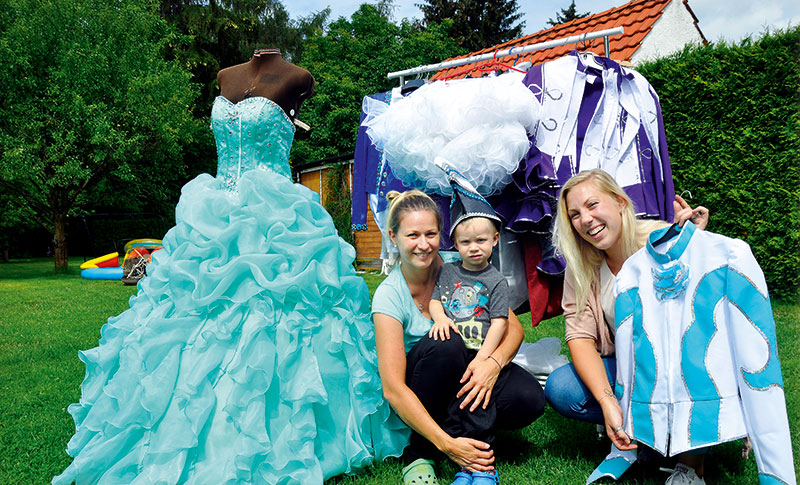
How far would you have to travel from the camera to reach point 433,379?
2176 mm

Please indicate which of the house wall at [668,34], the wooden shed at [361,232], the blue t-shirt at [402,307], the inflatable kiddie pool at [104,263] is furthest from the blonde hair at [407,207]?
the inflatable kiddie pool at [104,263]

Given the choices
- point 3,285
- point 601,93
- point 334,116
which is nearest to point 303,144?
point 334,116

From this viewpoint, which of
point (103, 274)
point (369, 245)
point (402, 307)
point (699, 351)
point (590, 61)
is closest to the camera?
point (699, 351)

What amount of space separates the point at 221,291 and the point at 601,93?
2091mm

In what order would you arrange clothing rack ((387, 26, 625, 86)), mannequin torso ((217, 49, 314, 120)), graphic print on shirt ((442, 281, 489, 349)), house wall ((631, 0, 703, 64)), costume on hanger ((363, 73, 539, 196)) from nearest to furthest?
graphic print on shirt ((442, 281, 489, 349)) → costume on hanger ((363, 73, 539, 196)) → mannequin torso ((217, 49, 314, 120)) → clothing rack ((387, 26, 625, 86)) → house wall ((631, 0, 703, 64))

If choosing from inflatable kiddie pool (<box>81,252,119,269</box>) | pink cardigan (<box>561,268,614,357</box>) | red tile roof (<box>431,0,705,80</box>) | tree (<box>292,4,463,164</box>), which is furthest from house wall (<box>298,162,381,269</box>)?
pink cardigan (<box>561,268,614,357</box>)

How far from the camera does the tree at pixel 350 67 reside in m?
18.1

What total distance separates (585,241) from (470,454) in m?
1.01

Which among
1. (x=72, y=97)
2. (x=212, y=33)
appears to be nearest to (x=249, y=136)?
(x=72, y=97)

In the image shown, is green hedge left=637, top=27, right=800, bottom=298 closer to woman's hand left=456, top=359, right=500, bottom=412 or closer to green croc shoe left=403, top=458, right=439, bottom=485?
woman's hand left=456, top=359, right=500, bottom=412

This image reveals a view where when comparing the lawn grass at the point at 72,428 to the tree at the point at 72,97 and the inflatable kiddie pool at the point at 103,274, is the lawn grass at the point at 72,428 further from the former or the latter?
the tree at the point at 72,97

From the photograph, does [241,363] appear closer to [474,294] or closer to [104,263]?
[474,294]

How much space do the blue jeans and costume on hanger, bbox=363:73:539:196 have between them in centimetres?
95

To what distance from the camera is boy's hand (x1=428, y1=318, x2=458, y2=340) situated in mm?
2195
